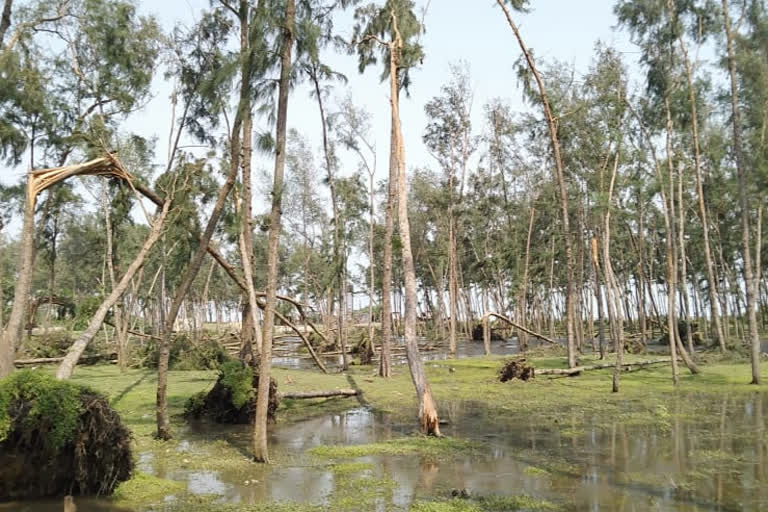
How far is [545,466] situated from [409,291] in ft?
16.5

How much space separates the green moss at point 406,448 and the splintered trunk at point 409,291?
0.54 metres

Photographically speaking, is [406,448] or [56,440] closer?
[56,440]

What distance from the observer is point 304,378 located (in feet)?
68.8

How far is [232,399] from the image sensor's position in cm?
1384

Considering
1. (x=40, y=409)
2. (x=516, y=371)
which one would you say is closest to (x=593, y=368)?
(x=516, y=371)

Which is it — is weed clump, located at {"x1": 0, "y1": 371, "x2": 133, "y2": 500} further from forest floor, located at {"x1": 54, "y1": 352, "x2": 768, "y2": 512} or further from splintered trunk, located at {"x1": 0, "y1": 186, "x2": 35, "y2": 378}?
splintered trunk, located at {"x1": 0, "y1": 186, "x2": 35, "y2": 378}

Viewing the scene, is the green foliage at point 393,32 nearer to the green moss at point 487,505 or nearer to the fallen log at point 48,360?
the green moss at point 487,505

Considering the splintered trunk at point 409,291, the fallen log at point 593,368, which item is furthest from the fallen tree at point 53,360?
the fallen log at point 593,368

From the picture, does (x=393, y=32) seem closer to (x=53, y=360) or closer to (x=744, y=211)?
(x=744, y=211)

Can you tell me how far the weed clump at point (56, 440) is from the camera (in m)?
7.41

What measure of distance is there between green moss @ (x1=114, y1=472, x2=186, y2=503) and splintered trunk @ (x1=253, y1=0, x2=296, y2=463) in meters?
1.60

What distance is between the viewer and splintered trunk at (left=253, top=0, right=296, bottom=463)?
9883 mm

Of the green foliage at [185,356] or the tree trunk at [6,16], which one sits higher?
the tree trunk at [6,16]

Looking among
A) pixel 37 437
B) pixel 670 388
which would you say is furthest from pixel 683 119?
pixel 37 437
